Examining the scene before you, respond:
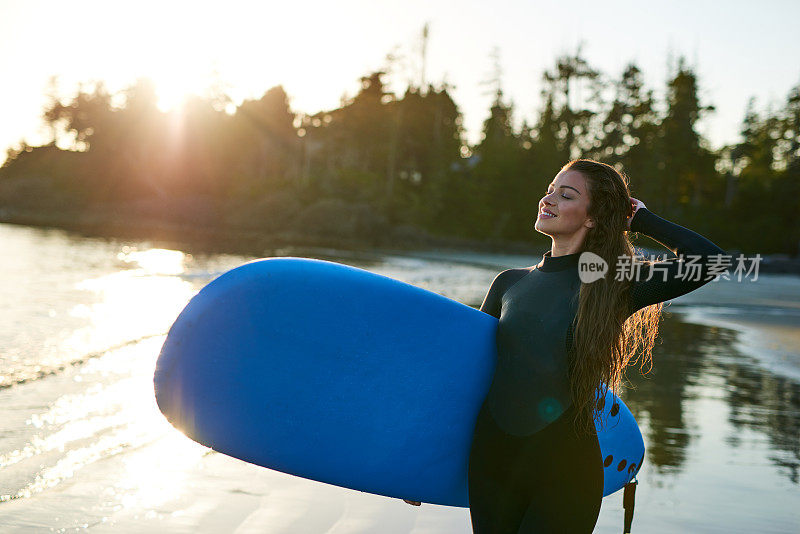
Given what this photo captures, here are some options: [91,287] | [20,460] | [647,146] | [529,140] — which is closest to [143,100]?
[529,140]

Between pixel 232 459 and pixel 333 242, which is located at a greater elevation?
pixel 232 459

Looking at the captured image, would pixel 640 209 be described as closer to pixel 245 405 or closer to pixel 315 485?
pixel 245 405

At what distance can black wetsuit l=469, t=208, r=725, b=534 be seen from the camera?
1877 millimetres

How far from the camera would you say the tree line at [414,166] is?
43281 millimetres

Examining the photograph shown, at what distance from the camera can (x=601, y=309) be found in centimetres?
188

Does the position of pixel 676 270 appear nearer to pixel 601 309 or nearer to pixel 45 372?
pixel 601 309

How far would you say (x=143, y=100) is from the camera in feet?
219

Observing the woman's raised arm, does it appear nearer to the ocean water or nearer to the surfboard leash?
the surfboard leash

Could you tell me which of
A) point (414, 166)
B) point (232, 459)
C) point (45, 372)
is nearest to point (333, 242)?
point (414, 166)

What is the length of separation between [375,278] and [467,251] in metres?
39.7

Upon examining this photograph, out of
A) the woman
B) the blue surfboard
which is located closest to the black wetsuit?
the woman

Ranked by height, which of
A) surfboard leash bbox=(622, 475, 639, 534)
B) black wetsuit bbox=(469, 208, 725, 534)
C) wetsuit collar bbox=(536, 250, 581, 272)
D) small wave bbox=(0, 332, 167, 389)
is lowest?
small wave bbox=(0, 332, 167, 389)

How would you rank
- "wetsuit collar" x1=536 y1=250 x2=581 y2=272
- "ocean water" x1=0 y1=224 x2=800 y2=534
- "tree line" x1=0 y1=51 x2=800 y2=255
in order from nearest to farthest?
1. "wetsuit collar" x1=536 y1=250 x2=581 y2=272
2. "ocean water" x1=0 y1=224 x2=800 y2=534
3. "tree line" x1=0 y1=51 x2=800 y2=255

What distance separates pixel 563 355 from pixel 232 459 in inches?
114
